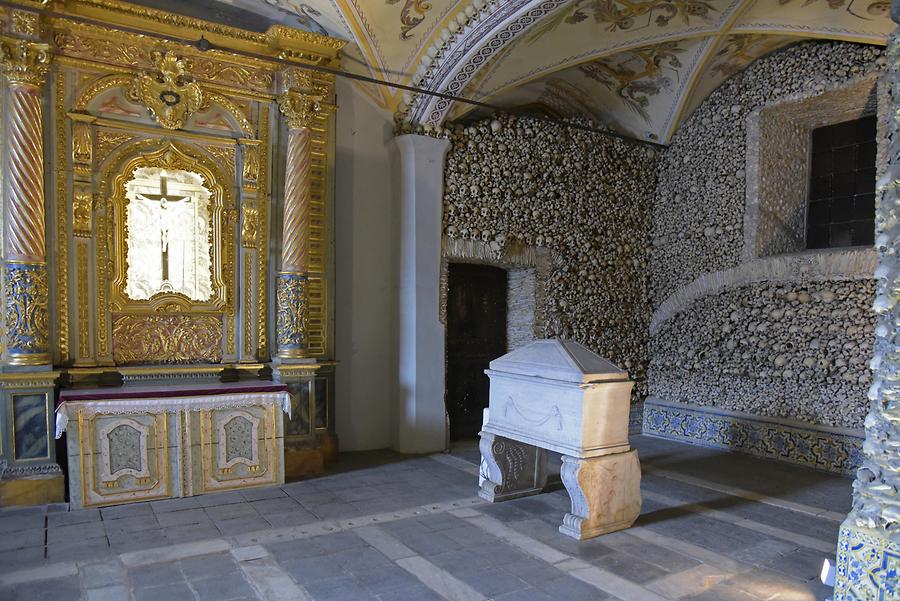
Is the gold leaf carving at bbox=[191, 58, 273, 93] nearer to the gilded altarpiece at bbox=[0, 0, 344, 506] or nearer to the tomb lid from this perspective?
the gilded altarpiece at bbox=[0, 0, 344, 506]

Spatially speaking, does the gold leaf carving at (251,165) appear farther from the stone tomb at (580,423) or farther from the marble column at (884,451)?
the marble column at (884,451)

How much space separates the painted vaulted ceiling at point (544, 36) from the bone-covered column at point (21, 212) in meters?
1.39

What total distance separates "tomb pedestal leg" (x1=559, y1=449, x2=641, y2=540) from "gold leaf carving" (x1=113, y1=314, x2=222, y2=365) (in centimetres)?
318

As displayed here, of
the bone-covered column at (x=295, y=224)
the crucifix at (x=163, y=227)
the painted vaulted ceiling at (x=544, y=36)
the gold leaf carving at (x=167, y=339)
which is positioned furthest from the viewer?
the bone-covered column at (x=295, y=224)

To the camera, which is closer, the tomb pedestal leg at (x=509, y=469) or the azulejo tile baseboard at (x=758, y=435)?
the tomb pedestal leg at (x=509, y=469)

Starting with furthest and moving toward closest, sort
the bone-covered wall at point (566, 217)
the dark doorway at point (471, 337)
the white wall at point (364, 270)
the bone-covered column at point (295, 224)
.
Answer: the dark doorway at point (471, 337) < the bone-covered wall at point (566, 217) < the white wall at point (364, 270) < the bone-covered column at point (295, 224)

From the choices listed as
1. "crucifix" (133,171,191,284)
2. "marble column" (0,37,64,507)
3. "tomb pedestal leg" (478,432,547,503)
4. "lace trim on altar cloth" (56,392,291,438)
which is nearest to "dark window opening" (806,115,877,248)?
"tomb pedestal leg" (478,432,547,503)

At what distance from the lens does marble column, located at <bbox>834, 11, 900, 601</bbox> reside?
2.74m

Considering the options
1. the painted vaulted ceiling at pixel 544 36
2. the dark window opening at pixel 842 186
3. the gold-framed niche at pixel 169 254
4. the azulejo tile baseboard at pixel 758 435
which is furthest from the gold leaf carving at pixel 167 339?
the dark window opening at pixel 842 186

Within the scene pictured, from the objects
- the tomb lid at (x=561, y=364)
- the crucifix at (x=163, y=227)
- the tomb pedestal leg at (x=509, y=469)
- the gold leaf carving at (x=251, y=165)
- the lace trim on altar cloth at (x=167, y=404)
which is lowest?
the tomb pedestal leg at (x=509, y=469)

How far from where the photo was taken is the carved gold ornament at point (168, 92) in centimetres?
502

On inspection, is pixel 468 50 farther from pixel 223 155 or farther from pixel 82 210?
pixel 82 210

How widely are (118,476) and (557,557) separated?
3101 millimetres

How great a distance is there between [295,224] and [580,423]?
3017 millimetres
